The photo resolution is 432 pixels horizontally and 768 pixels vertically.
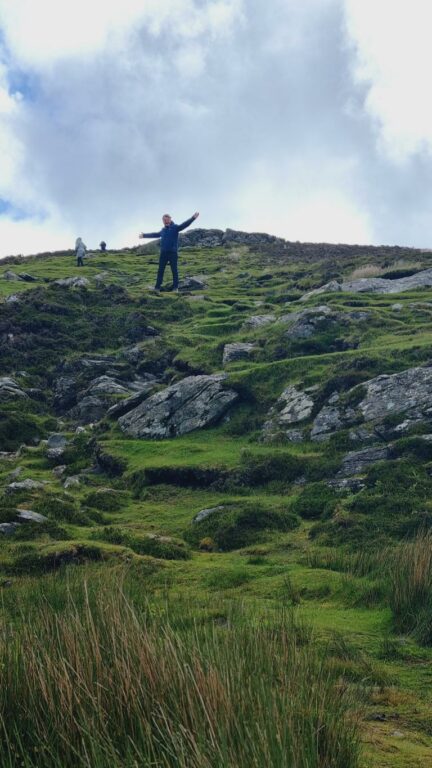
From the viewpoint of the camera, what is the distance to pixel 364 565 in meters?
11.4

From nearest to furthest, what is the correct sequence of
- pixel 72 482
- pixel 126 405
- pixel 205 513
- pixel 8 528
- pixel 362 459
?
pixel 8 528, pixel 205 513, pixel 362 459, pixel 72 482, pixel 126 405

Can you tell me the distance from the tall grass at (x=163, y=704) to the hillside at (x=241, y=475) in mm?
54

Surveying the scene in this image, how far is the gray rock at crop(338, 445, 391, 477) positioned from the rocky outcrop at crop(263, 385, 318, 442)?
9.70ft

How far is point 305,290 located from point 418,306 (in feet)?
37.0

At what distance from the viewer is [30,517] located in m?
14.9

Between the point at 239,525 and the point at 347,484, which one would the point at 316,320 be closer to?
the point at 347,484

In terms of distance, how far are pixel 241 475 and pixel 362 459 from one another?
3131 millimetres

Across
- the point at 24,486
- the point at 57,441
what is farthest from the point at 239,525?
the point at 57,441

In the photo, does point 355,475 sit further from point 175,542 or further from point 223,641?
point 223,641

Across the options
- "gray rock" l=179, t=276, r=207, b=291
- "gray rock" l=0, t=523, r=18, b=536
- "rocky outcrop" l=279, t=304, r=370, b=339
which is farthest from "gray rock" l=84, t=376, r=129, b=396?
"gray rock" l=179, t=276, r=207, b=291

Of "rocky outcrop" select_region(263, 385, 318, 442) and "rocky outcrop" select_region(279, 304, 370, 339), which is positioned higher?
→ "rocky outcrop" select_region(279, 304, 370, 339)

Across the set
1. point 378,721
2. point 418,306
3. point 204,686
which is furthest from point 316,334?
point 204,686

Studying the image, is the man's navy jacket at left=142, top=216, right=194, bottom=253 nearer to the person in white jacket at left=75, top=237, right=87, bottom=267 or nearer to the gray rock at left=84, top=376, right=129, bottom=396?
the gray rock at left=84, top=376, right=129, bottom=396

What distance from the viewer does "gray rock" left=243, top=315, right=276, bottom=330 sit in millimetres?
33906
